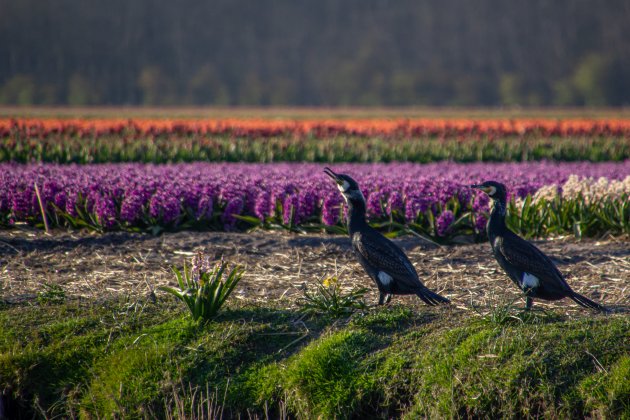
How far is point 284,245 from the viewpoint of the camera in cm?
797

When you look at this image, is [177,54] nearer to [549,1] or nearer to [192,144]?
[549,1]

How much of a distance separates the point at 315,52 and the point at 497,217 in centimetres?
9635

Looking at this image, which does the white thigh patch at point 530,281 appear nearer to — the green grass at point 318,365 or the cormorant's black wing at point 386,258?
the green grass at point 318,365

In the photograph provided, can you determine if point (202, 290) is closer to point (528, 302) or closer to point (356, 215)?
point (356, 215)

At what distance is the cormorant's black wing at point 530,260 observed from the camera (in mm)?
5527

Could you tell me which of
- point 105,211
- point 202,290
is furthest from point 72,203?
point 202,290

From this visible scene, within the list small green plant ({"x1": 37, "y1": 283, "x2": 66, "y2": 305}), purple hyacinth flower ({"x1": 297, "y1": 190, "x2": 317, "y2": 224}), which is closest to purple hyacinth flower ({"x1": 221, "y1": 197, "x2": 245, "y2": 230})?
purple hyacinth flower ({"x1": 297, "y1": 190, "x2": 317, "y2": 224})

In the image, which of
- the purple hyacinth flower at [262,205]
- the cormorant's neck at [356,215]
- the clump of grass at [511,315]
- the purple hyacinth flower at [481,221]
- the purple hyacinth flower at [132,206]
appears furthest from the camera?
the purple hyacinth flower at [262,205]

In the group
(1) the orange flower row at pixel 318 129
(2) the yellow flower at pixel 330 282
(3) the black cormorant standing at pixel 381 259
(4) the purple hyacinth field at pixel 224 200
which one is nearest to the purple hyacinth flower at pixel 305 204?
(4) the purple hyacinth field at pixel 224 200

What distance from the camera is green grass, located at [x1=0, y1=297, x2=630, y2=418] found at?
488 centimetres

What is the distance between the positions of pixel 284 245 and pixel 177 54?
3679 inches

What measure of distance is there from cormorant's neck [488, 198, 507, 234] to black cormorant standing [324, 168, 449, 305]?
65 centimetres

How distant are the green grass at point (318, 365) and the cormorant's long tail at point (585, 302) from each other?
0.26 ft

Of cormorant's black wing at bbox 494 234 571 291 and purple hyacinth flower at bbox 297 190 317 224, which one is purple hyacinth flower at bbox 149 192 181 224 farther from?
cormorant's black wing at bbox 494 234 571 291
